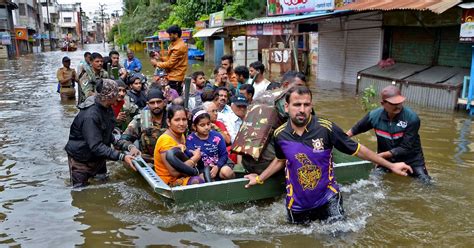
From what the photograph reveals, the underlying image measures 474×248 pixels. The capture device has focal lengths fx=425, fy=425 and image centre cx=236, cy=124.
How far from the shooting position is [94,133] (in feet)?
16.3

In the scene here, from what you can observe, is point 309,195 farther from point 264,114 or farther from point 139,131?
point 139,131

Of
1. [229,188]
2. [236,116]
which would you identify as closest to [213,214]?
[229,188]

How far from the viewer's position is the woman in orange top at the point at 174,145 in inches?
182

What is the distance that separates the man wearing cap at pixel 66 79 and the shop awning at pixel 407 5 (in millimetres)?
8579

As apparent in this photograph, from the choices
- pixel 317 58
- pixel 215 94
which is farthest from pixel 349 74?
pixel 215 94

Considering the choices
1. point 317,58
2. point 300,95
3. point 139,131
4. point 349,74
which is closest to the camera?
point 300,95

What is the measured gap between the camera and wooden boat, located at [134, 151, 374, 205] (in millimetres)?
4361

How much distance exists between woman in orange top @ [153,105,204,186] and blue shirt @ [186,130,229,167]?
105 millimetres

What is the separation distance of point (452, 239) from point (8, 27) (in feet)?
164

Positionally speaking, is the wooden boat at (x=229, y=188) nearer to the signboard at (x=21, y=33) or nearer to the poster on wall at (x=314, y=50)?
the poster on wall at (x=314, y=50)

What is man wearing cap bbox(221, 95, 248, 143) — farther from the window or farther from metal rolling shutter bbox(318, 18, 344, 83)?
the window

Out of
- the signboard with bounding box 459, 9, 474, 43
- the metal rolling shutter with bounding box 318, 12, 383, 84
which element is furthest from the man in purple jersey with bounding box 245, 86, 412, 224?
the metal rolling shutter with bounding box 318, 12, 383, 84

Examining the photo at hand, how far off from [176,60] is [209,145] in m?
3.57

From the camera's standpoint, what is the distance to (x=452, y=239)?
14.0ft
